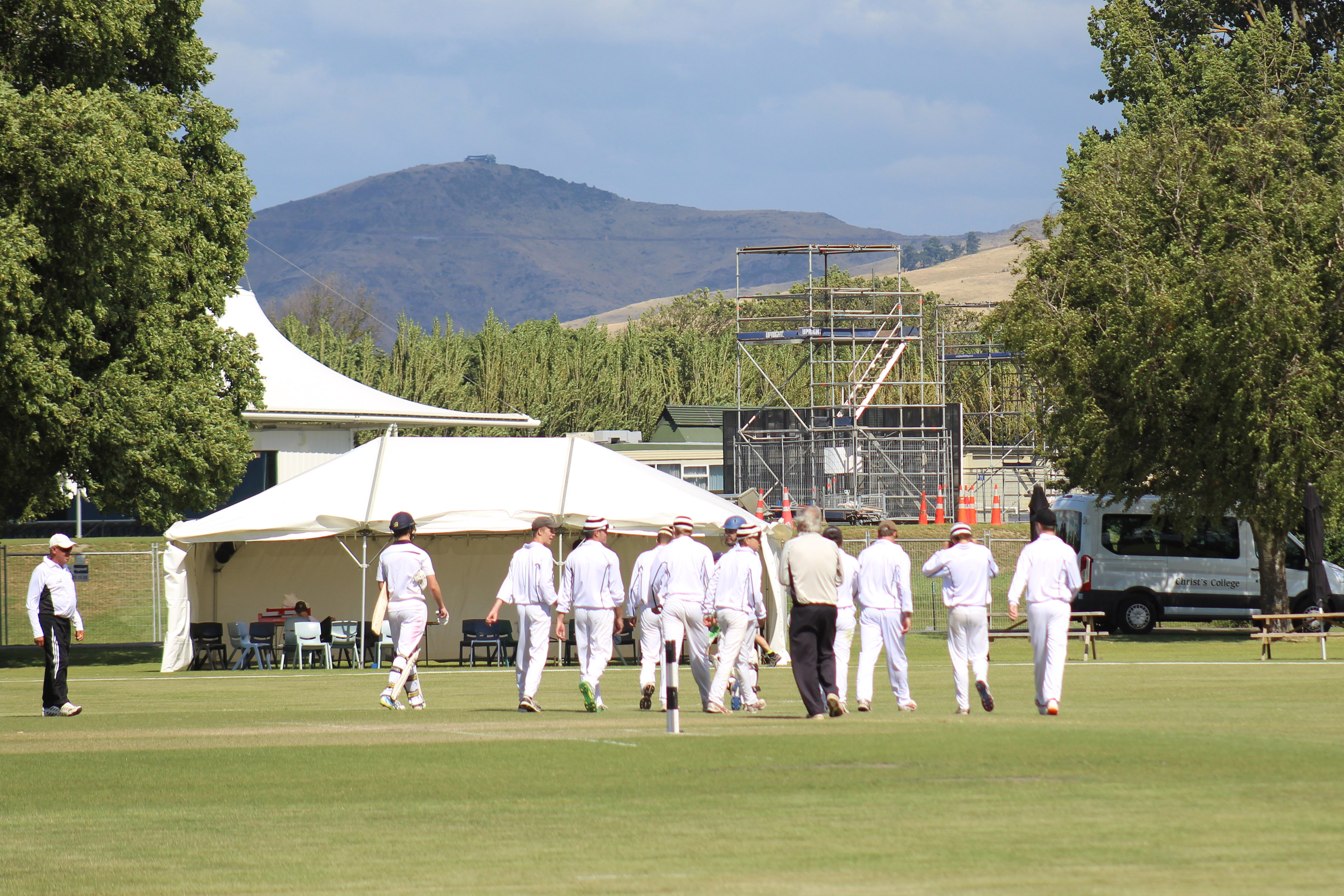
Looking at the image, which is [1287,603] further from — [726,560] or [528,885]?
[528,885]

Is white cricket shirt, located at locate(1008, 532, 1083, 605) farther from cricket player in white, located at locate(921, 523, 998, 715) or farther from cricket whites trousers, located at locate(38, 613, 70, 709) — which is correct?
cricket whites trousers, located at locate(38, 613, 70, 709)

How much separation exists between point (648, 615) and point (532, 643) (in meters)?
1.24

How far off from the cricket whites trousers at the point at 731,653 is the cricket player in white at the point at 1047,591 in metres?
2.34

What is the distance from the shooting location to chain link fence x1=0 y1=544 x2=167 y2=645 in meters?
30.6

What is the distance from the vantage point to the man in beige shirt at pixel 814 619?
41.9 ft

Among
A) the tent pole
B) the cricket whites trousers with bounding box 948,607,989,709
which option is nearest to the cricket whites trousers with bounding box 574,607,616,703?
the cricket whites trousers with bounding box 948,607,989,709

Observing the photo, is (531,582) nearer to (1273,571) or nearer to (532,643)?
(532,643)

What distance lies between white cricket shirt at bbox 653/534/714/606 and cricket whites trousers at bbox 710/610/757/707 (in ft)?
1.15

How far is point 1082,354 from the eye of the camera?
87.9 ft

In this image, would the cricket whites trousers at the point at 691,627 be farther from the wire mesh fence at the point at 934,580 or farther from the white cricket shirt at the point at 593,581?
the wire mesh fence at the point at 934,580

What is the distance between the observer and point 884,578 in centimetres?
1399

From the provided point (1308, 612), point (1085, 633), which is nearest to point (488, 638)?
point (1085, 633)

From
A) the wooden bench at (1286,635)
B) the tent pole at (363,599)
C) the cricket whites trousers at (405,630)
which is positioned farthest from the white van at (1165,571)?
the cricket whites trousers at (405,630)

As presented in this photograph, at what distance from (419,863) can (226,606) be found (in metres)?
20.3
